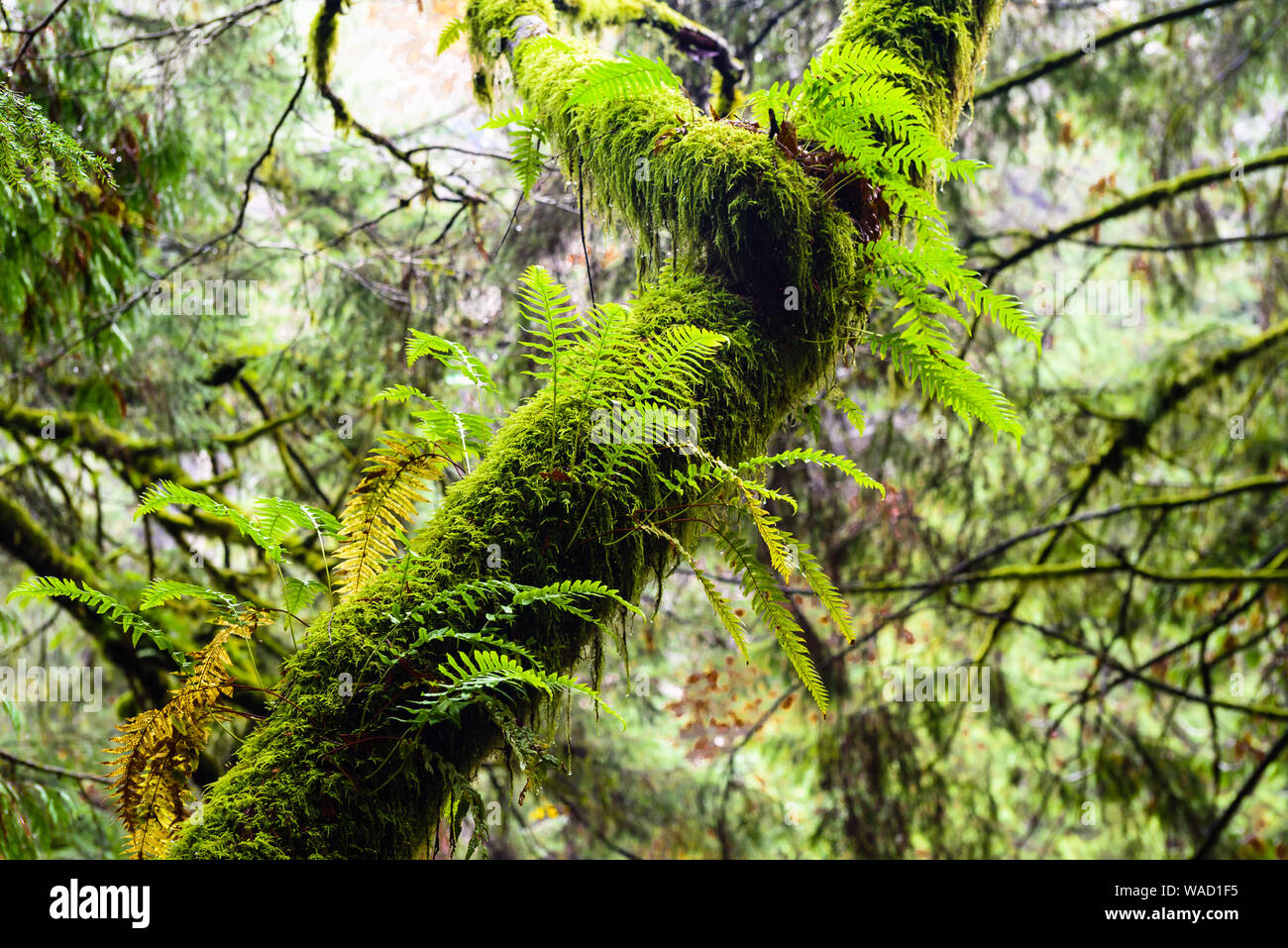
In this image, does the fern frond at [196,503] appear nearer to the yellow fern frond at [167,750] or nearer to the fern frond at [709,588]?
the yellow fern frond at [167,750]

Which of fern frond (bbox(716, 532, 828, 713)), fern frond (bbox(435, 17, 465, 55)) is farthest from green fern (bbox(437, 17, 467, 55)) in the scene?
fern frond (bbox(716, 532, 828, 713))

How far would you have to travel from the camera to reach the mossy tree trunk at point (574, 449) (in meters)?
1.42

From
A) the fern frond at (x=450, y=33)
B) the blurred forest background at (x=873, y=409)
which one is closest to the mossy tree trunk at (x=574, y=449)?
the fern frond at (x=450, y=33)

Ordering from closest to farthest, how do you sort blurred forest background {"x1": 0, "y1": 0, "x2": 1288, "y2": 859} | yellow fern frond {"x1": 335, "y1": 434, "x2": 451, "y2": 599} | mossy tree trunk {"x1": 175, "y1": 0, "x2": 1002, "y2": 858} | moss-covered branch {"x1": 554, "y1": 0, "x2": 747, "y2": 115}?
mossy tree trunk {"x1": 175, "y1": 0, "x2": 1002, "y2": 858} < yellow fern frond {"x1": 335, "y1": 434, "x2": 451, "y2": 599} < moss-covered branch {"x1": 554, "y1": 0, "x2": 747, "y2": 115} < blurred forest background {"x1": 0, "y1": 0, "x2": 1288, "y2": 859}

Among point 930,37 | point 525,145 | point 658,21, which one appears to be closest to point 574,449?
point 525,145

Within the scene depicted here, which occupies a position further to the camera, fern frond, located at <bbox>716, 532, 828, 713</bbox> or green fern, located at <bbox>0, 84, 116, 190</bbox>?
fern frond, located at <bbox>716, 532, 828, 713</bbox>

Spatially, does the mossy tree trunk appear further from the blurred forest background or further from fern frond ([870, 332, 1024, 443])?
the blurred forest background

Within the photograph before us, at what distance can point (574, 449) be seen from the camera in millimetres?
1691

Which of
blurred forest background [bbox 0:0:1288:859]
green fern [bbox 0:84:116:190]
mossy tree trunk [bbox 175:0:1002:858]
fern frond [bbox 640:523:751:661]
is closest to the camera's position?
mossy tree trunk [bbox 175:0:1002:858]

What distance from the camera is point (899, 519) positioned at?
5.71 metres

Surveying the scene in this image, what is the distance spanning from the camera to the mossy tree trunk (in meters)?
1.42

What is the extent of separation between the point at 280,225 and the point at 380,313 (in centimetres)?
115
